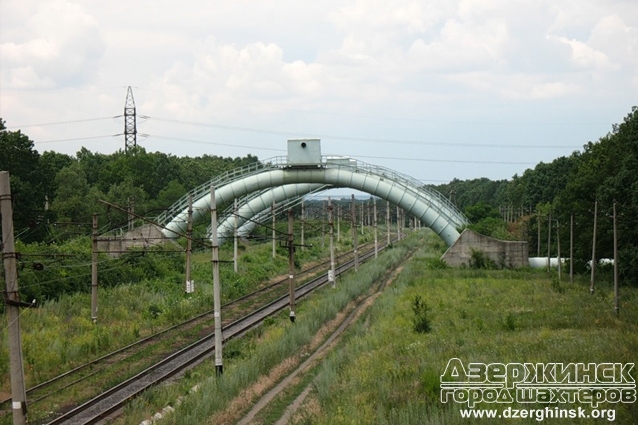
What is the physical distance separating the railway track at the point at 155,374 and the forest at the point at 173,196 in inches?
191

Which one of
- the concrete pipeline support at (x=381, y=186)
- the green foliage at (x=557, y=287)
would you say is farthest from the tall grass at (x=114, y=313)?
the green foliage at (x=557, y=287)

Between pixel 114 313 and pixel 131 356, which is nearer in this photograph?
pixel 131 356

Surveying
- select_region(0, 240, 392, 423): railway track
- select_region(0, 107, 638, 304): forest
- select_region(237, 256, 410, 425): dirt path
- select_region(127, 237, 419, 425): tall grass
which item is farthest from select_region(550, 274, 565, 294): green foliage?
select_region(0, 240, 392, 423): railway track

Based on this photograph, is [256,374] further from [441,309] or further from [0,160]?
[0,160]

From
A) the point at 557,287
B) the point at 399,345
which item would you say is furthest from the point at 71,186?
the point at 399,345

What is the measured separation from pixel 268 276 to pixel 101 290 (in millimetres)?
17520

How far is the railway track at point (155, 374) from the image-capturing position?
20953 millimetres

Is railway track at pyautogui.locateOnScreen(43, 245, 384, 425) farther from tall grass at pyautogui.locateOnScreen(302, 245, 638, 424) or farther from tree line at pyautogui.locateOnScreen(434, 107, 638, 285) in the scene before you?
tree line at pyautogui.locateOnScreen(434, 107, 638, 285)

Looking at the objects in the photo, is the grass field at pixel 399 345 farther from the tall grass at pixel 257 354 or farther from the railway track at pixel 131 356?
the railway track at pixel 131 356

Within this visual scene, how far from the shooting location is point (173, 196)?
81250 mm

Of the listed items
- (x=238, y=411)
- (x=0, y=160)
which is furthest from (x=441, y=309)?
(x=0, y=160)

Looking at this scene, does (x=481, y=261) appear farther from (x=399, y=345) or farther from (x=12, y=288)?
(x=12, y=288)

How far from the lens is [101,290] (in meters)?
42.4

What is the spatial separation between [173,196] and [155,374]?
56.6 metres
